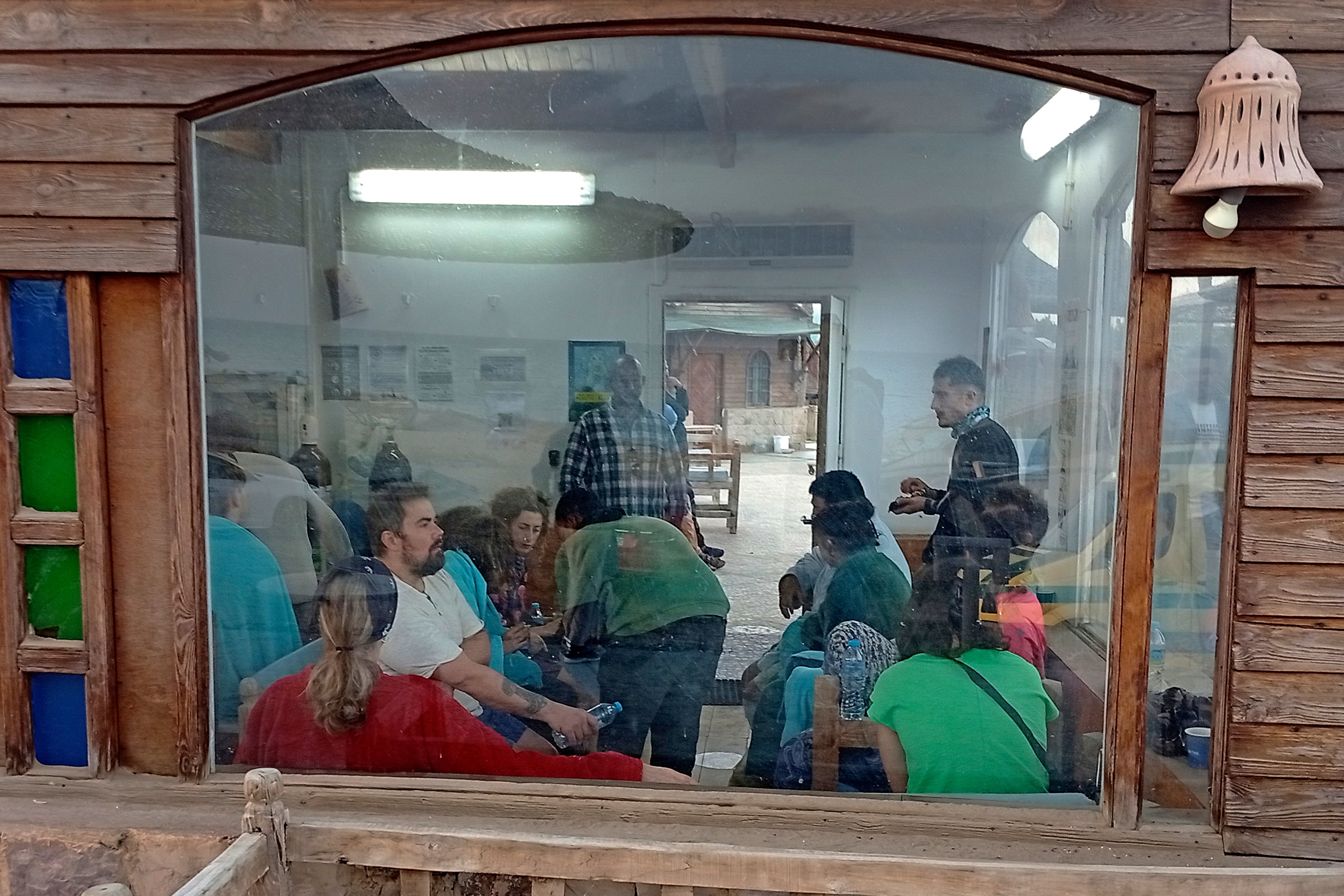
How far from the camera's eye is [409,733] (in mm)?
2213

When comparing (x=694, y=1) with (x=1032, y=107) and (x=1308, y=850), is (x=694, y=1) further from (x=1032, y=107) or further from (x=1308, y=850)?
(x=1308, y=850)

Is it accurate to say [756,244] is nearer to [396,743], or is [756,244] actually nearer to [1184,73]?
[1184,73]

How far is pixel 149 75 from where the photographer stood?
197 centimetres

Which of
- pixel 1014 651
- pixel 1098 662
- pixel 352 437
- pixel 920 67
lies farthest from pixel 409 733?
pixel 920 67

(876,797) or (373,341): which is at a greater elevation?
(373,341)

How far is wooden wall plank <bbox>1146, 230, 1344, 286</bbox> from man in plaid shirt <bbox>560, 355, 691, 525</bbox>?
1.23 m

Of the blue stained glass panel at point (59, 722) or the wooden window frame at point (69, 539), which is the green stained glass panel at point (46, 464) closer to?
the wooden window frame at point (69, 539)

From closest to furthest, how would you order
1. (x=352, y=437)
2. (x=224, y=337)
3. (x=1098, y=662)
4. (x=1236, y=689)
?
(x=1236, y=689) < (x=1098, y=662) < (x=224, y=337) < (x=352, y=437)

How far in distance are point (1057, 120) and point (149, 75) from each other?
6.17ft

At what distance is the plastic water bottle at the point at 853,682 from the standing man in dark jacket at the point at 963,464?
285 millimetres

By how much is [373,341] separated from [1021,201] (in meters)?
1.65

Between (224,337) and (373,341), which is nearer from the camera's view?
(224,337)

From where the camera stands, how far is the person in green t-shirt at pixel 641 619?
7.63ft

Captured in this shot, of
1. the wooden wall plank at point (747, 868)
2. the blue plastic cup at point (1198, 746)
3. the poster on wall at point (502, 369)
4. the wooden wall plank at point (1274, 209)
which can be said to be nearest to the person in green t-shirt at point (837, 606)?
the blue plastic cup at point (1198, 746)
